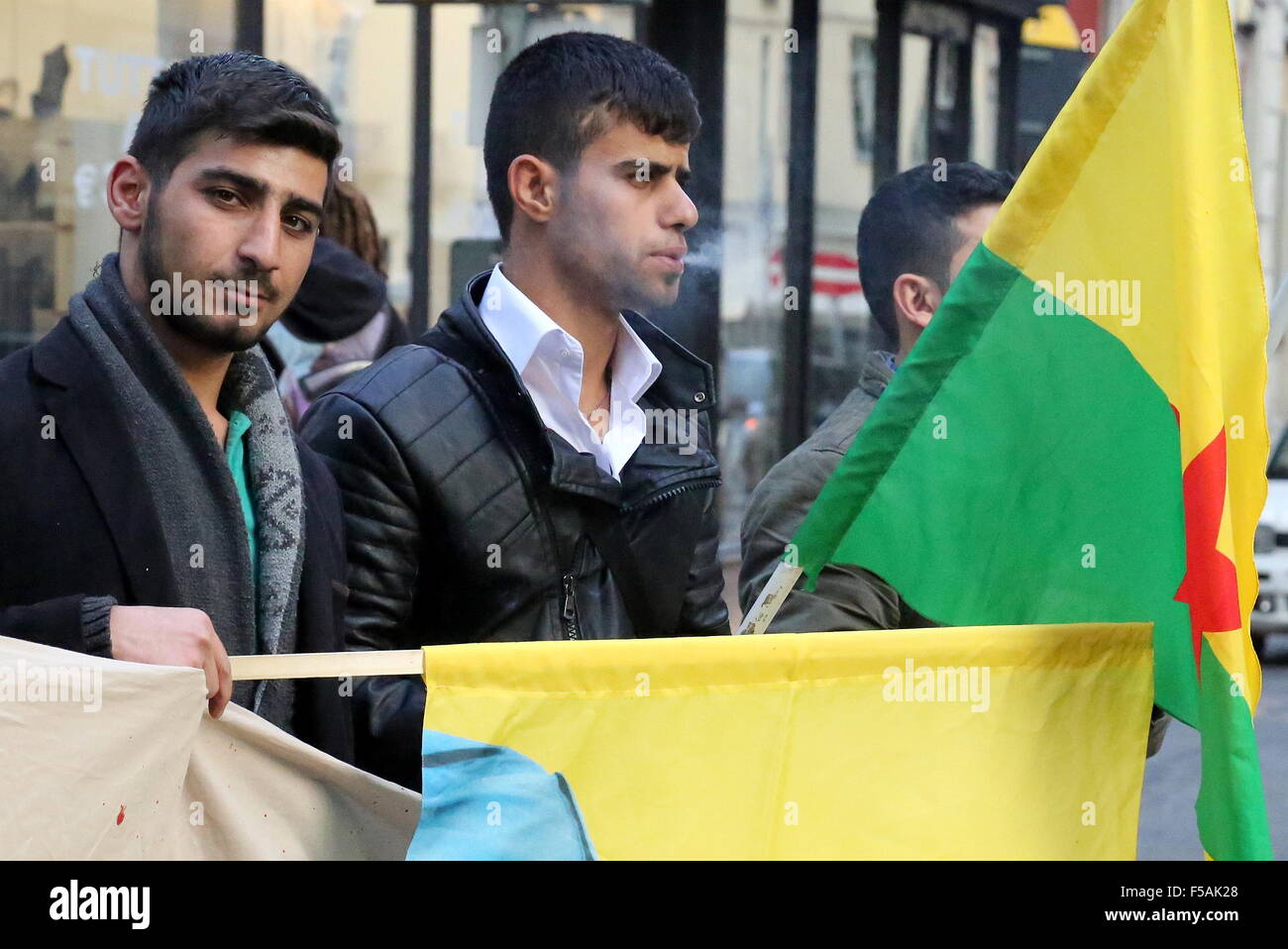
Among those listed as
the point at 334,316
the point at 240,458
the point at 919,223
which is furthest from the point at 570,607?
the point at 334,316

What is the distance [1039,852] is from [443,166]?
24.8 feet

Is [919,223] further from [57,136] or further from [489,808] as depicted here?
[57,136]

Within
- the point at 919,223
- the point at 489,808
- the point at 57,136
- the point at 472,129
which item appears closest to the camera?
the point at 489,808

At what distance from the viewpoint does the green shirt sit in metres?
2.66

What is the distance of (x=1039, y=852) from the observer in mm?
2502

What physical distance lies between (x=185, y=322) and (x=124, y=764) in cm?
65

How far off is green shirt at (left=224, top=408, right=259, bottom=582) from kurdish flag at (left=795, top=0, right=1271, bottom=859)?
805 mm

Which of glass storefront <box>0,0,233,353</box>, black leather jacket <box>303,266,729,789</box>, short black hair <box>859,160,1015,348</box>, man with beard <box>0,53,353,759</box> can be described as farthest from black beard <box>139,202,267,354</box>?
glass storefront <box>0,0,233,353</box>

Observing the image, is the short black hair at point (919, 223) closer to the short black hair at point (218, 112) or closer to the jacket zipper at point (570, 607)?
the jacket zipper at point (570, 607)

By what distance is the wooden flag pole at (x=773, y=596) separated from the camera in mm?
2650

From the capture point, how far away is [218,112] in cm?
264

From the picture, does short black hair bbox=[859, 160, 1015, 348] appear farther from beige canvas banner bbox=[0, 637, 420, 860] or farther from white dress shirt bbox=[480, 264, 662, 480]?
beige canvas banner bbox=[0, 637, 420, 860]
